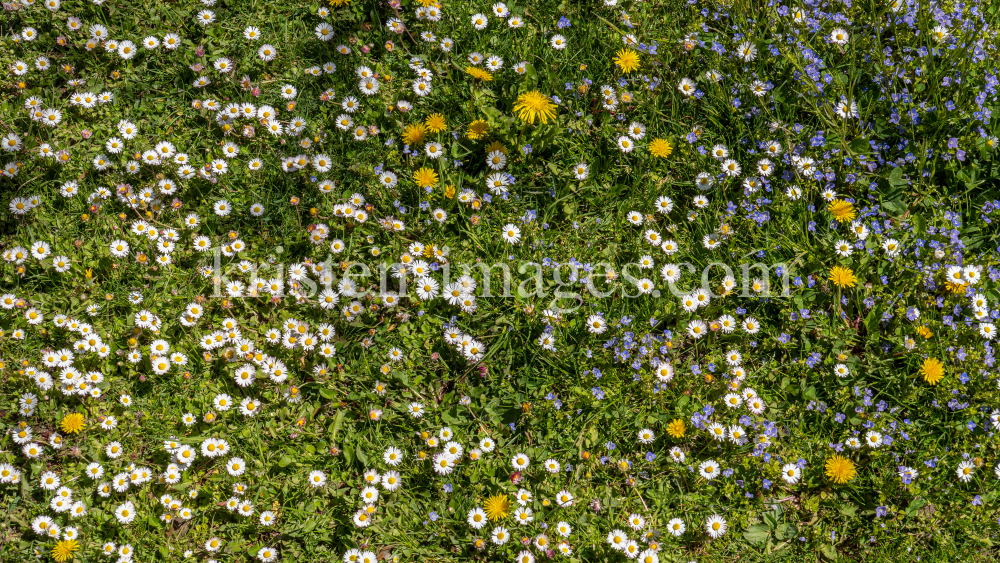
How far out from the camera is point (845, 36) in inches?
151

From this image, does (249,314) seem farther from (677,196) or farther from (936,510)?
(936,510)

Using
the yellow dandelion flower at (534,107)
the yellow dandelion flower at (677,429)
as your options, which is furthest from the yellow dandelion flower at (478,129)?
the yellow dandelion flower at (677,429)

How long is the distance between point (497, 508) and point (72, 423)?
2050 mm

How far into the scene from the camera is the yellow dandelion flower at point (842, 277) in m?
3.48

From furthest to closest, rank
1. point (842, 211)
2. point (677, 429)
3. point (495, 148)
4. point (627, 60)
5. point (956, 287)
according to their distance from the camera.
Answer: point (627, 60) → point (495, 148) → point (842, 211) → point (956, 287) → point (677, 429)

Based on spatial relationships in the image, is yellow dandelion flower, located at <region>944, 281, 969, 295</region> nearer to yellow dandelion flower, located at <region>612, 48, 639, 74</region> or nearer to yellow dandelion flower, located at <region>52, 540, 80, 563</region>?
yellow dandelion flower, located at <region>612, 48, 639, 74</region>

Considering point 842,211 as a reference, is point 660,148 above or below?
below

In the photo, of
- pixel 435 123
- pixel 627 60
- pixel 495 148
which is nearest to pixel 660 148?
pixel 627 60

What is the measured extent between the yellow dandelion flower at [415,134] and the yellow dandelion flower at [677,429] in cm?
192

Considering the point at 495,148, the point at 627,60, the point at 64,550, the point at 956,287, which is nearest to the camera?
the point at 64,550

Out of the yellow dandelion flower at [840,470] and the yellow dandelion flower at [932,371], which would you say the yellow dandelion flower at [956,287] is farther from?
the yellow dandelion flower at [840,470]

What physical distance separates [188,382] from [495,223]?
1711 millimetres

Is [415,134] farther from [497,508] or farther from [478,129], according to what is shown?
[497,508]

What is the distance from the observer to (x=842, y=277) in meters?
3.49
